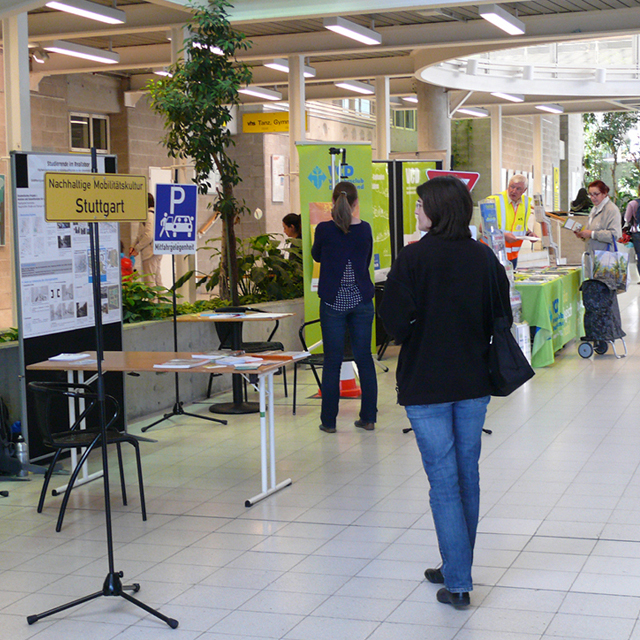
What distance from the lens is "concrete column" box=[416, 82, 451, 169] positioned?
610 inches

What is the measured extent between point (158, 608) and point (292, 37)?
982cm

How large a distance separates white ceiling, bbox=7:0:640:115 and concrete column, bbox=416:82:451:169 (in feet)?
3.94

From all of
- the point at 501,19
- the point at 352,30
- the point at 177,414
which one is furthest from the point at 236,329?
the point at 501,19

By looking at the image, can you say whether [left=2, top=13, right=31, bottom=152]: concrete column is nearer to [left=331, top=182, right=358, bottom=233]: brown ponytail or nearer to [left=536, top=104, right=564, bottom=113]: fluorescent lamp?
[left=331, top=182, right=358, bottom=233]: brown ponytail

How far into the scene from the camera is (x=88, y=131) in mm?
14859

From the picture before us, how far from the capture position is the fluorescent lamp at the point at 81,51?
11.3 metres

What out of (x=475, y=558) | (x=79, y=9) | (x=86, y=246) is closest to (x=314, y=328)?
(x=86, y=246)

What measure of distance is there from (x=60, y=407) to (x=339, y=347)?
1843mm

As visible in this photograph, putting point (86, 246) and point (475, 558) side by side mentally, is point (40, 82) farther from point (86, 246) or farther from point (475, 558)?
point (475, 558)

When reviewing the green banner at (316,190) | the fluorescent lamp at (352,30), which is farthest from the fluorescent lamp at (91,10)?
the green banner at (316,190)

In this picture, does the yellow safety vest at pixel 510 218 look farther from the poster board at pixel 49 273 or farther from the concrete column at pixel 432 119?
the concrete column at pixel 432 119

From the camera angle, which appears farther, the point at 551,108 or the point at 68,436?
the point at 551,108

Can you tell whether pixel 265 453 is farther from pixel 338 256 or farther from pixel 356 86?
pixel 356 86

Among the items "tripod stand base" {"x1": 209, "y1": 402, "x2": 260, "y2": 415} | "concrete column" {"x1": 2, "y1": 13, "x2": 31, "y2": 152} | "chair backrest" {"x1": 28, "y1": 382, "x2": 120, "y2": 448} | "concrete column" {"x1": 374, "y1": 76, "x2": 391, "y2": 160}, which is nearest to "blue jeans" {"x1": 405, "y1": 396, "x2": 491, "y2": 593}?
"chair backrest" {"x1": 28, "y1": 382, "x2": 120, "y2": 448}
